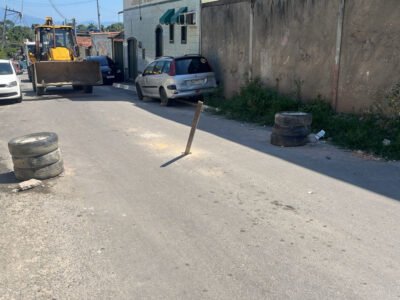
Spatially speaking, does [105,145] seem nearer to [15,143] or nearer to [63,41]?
[15,143]

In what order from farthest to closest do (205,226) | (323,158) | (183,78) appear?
(183,78) → (323,158) → (205,226)

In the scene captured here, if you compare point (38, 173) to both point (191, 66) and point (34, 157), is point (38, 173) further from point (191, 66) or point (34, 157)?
point (191, 66)

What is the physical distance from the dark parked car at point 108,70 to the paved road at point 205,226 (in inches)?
741

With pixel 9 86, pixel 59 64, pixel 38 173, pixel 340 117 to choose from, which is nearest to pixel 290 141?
pixel 340 117

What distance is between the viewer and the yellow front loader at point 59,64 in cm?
1841

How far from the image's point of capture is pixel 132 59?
28828 mm

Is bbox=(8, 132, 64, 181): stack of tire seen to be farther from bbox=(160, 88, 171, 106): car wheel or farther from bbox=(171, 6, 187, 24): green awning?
bbox=(171, 6, 187, 24): green awning

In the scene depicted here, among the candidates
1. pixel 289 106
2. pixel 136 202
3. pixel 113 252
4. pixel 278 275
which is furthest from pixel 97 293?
pixel 289 106

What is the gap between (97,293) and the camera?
Answer: 3.57 metres

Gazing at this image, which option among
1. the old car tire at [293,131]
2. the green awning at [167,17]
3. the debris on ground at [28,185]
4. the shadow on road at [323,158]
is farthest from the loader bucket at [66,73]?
the debris on ground at [28,185]

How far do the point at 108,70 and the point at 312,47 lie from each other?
18.3 m

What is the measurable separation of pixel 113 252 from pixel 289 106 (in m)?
8.27

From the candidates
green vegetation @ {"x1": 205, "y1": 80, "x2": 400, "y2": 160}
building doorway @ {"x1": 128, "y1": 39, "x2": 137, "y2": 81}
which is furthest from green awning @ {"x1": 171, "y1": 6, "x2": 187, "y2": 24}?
building doorway @ {"x1": 128, "y1": 39, "x2": 137, "y2": 81}

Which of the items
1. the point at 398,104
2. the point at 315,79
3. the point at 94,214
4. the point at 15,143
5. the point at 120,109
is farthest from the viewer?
the point at 120,109
